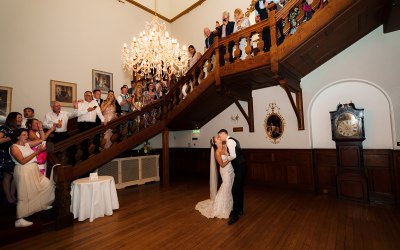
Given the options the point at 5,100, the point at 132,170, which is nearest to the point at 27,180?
the point at 5,100

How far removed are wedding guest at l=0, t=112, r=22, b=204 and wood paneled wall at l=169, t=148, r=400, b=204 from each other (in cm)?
576

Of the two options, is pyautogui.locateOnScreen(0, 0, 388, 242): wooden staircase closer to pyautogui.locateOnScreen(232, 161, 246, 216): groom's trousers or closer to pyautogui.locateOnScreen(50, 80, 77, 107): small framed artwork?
pyautogui.locateOnScreen(232, 161, 246, 216): groom's trousers

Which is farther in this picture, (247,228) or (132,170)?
(132,170)

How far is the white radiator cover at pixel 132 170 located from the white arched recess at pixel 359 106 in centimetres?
534

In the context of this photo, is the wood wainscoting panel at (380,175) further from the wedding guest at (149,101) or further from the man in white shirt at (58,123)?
the man in white shirt at (58,123)

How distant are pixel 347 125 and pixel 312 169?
1.48m

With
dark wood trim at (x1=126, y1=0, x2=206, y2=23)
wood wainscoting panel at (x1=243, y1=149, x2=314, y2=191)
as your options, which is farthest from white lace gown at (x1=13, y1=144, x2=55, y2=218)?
dark wood trim at (x1=126, y1=0, x2=206, y2=23)

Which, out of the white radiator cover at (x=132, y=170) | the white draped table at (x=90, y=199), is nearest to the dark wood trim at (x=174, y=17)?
the white radiator cover at (x=132, y=170)

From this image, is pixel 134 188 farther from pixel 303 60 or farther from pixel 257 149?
pixel 303 60

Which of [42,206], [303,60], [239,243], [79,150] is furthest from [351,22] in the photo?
[42,206]

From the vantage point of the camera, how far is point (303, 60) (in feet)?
15.4

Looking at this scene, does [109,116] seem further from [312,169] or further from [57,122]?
[312,169]

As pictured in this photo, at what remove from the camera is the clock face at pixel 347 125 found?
4.79m

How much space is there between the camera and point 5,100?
531cm
